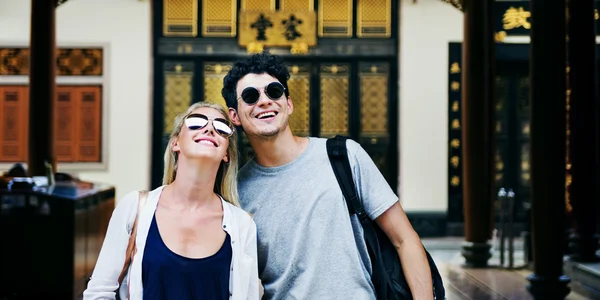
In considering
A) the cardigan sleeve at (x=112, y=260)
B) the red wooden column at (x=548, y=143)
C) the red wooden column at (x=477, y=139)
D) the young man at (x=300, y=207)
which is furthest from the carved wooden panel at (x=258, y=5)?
the cardigan sleeve at (x=112, y=260)

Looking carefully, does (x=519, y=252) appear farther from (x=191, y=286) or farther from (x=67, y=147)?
(x=191, y=286)

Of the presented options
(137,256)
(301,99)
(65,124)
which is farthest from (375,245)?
(65,124)

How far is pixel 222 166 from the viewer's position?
2.89 m

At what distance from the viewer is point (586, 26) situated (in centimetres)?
884

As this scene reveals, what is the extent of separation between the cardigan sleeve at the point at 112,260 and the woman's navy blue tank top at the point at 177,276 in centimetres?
9

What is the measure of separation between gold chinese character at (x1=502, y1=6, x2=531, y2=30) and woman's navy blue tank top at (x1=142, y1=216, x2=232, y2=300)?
1074cm

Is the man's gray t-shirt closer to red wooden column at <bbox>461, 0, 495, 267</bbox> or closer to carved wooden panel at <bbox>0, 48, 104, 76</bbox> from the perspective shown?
red wooden column at <bbox>461, 0, 495, 267</bbox>

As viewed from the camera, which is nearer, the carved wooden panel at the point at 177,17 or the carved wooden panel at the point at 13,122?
the carved wooden panel at the point at 13,122

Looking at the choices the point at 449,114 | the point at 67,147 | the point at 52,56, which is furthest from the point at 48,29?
the point at 449,114

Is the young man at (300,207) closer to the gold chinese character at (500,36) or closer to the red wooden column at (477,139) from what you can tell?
the red wooden column at (477,139)

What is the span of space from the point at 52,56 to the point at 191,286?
8157 mm

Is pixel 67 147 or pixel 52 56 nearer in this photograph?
pixel 52 56

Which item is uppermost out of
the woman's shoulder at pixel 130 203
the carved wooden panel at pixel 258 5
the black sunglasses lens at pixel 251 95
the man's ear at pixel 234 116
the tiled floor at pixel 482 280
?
the carved wooden panel at pixel 258 5

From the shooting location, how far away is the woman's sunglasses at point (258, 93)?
109 inches
